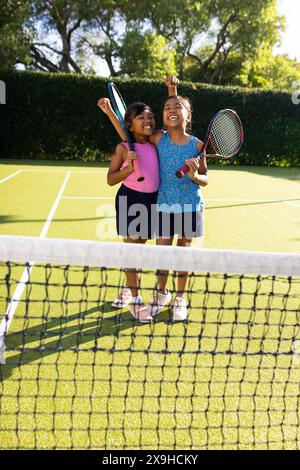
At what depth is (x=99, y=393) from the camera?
2.94 meters

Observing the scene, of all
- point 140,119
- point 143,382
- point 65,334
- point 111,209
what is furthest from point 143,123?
point 111,209

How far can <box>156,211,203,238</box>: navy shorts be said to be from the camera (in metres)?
3.83

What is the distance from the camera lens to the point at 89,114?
1936cm

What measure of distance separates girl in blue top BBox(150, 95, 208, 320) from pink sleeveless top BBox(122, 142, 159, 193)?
0.05 metres

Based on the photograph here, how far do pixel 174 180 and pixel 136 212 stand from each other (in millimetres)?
348

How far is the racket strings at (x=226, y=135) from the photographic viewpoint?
4.05 meters

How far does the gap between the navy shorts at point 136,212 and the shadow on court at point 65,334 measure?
59 cm

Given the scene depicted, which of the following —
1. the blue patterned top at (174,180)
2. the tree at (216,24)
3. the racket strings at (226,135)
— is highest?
the tree at (216,24)

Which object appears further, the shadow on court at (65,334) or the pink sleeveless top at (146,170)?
the pink sleeveless top at (146,170)

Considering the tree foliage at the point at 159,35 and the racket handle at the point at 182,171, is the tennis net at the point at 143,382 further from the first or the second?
the tree foliage at the point at 159,35

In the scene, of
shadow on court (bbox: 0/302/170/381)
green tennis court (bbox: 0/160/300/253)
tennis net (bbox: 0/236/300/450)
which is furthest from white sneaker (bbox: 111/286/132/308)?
green tennis court (bbox: 0/160/300/253)

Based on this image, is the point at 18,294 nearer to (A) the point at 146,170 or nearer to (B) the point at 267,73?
(A) the point at 146,170

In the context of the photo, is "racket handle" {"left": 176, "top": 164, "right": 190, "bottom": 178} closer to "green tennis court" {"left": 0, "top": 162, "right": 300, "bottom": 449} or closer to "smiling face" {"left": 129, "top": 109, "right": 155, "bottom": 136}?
"smiling face" {"left": 129, "top": 109, "right": 155, "bottom": 136}

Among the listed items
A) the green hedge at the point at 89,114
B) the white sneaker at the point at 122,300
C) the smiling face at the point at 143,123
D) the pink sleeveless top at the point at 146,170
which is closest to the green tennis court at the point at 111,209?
the white sneaker at the point at 122,300
